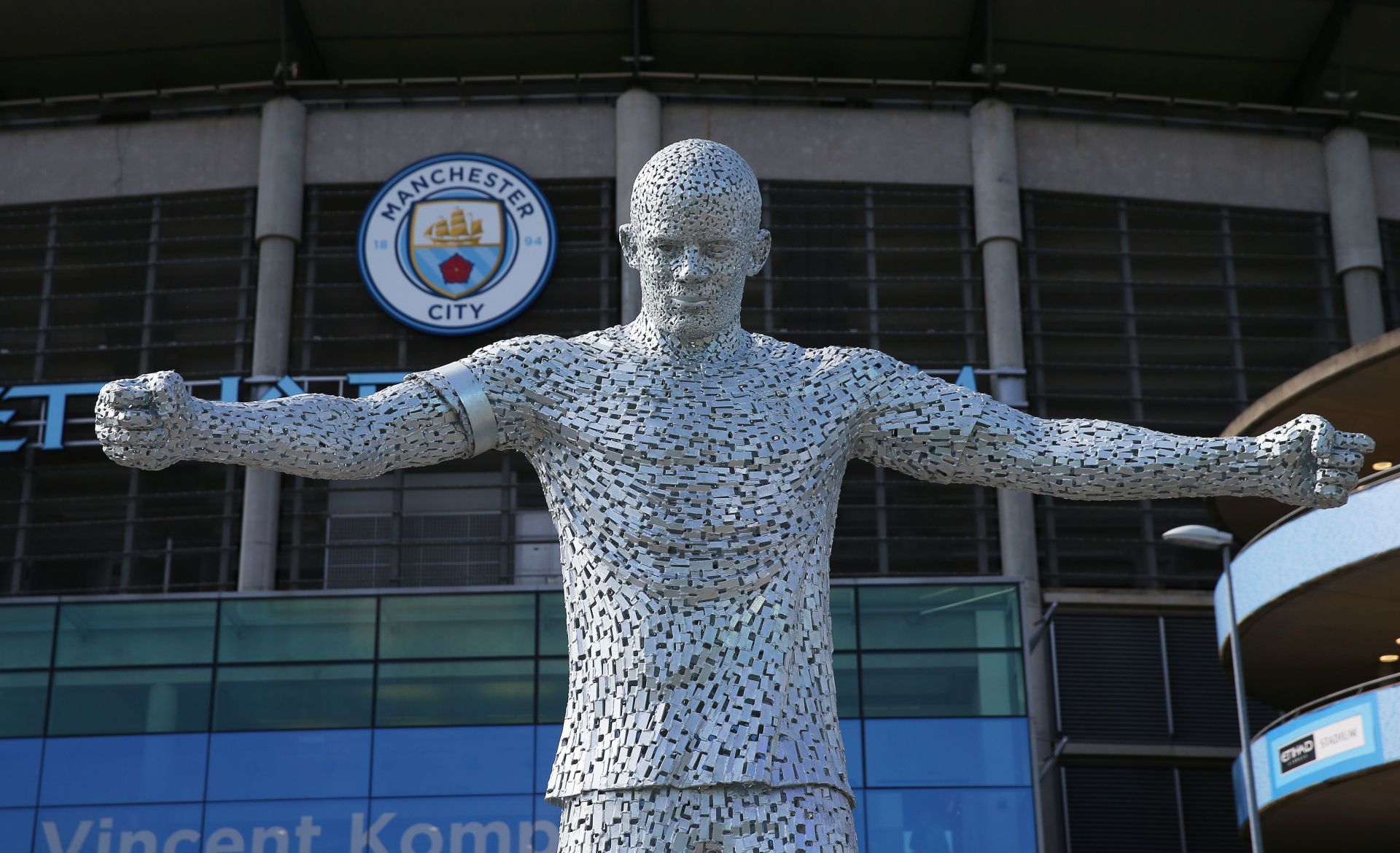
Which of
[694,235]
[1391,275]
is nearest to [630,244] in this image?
[694,235]

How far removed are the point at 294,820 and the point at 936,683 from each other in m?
8.39

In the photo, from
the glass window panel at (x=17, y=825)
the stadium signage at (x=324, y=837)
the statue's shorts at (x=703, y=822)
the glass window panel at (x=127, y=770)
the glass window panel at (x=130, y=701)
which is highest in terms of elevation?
the glass window panel at (x=130, y=701)

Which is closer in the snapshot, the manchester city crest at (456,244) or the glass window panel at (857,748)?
the glass window panel at (857,748)

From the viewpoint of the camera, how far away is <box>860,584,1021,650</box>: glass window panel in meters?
24.6

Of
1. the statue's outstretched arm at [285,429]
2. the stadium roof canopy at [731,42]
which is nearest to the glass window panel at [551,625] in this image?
the stadium roof canopy at [731,42]

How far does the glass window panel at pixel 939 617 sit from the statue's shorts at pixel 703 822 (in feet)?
66.8

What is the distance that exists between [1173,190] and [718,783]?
30.4 meters

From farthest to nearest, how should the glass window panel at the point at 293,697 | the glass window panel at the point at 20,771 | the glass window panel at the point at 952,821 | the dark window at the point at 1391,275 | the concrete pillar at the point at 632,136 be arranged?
the dark window at the point at 1391,275 < the concrete pillar at the point at 632,136 < the glass window panel at the point at 293,697 < the glass window panel at the point at 20,771 < the glass window panel at the point at 952,821

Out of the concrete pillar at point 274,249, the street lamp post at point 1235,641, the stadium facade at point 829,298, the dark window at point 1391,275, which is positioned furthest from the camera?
the dark window at point 1391,275

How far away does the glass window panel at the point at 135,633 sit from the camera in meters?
25.2

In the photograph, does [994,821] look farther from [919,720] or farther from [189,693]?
[189,693]

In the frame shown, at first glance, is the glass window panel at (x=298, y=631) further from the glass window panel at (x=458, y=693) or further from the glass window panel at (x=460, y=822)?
the glass window panel at (x=460, y=822)

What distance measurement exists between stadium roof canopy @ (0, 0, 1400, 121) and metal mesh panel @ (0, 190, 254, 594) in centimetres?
282

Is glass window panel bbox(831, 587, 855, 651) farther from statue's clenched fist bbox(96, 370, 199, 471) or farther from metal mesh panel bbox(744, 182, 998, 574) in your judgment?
statue's clenched fist bbox(96, 370, 199, 471)
